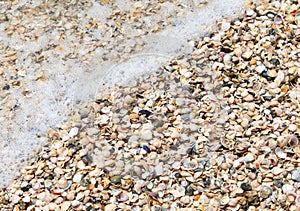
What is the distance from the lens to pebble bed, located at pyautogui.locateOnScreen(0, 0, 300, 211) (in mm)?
1795

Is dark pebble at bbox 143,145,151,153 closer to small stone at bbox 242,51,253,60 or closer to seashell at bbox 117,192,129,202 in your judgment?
seashell at bbox 117,192,129,202

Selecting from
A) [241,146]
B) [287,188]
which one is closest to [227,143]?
[241,146]

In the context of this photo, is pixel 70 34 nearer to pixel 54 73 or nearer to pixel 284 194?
pixel 54 73

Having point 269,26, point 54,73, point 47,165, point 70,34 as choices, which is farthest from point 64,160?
point 269,26

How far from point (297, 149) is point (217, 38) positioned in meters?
0.68

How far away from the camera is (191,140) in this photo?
6.39 ft

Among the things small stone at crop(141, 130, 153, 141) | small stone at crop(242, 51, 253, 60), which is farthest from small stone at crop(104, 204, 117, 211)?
small stone at crop(242, 51, 253, 60)

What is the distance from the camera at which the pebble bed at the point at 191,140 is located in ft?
5.89

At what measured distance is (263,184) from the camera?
1.79 meters

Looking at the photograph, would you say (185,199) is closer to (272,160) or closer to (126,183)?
(126,183)

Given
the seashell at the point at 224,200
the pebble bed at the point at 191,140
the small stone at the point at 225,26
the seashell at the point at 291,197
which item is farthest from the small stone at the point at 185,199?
the small stone at the point at 225,26

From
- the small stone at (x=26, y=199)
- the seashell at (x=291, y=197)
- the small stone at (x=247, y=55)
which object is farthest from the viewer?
the small stone at (x=247, y=55)

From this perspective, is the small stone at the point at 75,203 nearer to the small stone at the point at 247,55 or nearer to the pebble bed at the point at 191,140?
the pebble bed at the point at 191,140

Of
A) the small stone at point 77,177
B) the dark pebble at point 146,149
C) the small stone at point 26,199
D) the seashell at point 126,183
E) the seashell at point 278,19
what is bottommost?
the seashell at point 126,183
